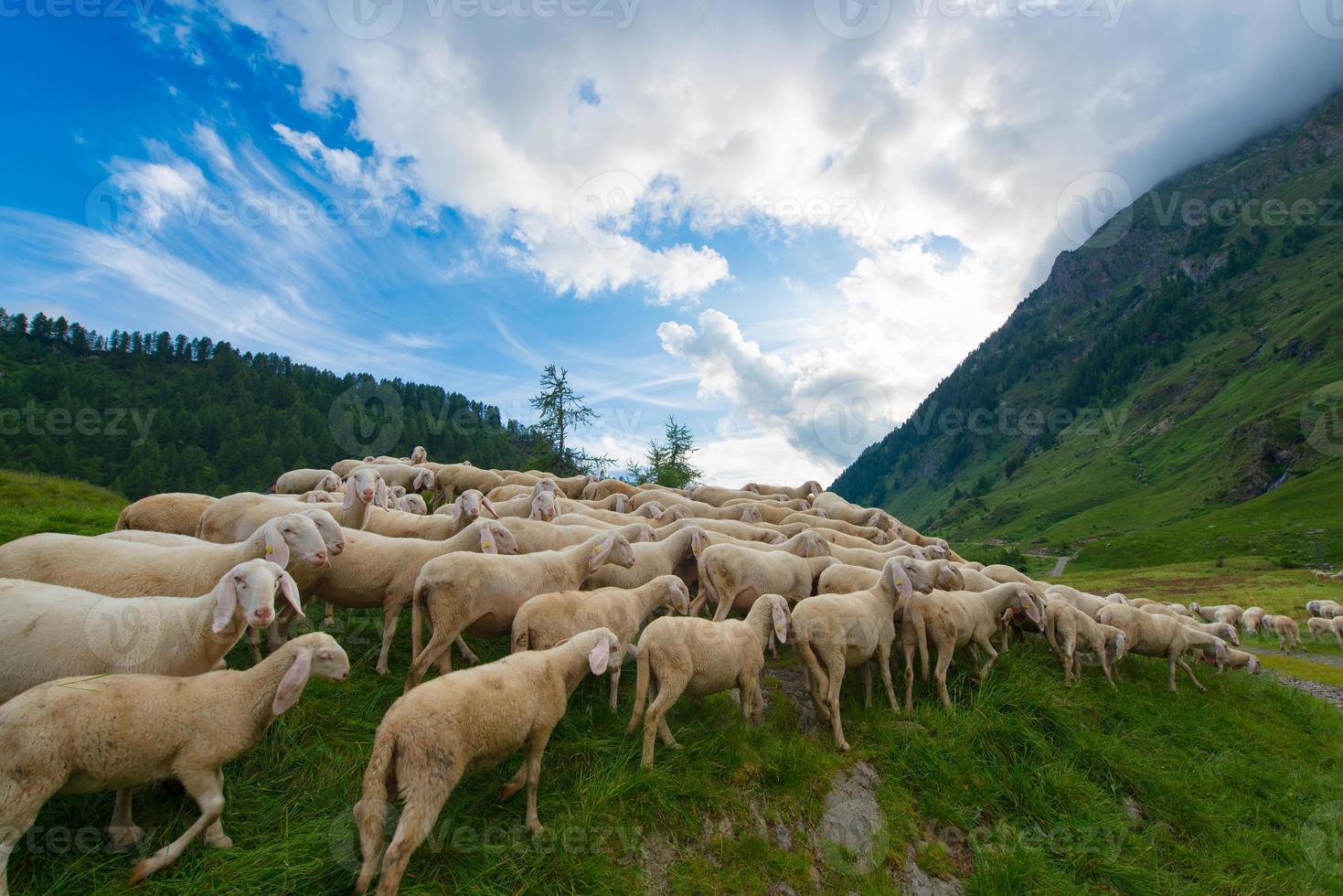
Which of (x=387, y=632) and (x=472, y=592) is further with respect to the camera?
(x=387, y=632)

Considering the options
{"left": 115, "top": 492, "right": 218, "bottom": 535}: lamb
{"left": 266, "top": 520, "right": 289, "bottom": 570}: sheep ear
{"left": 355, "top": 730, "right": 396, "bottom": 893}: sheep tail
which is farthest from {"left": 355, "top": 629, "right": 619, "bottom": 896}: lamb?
{"left": 115, "top": 492, "right": 218, "bottom": 535}: lamb

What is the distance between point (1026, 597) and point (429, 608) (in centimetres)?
1070

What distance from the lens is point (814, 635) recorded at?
353 inches

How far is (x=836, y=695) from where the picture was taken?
8711mm

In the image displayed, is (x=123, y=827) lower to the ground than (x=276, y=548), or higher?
lower

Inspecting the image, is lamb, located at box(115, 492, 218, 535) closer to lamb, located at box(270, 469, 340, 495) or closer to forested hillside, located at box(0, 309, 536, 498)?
lamb, located at box(270, 469, 340, 495)

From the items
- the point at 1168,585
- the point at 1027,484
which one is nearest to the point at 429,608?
the point at 1168,585

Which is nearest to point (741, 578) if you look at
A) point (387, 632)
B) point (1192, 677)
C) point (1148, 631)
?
point (387, 632)

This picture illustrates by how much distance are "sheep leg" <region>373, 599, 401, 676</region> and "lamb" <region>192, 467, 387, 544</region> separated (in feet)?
8.13

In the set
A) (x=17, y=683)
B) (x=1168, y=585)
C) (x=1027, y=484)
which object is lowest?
(x=1168, y=585)

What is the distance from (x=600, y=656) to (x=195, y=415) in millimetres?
151800

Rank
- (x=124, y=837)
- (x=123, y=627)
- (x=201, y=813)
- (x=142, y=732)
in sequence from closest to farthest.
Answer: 1. (x=142, y=732)
2. (x=124, y=837)
3. (x=201, y=813)
4. (x=123, y=627)

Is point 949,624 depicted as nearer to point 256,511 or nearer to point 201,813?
point 201,813

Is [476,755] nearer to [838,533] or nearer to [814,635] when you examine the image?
[814,635]
